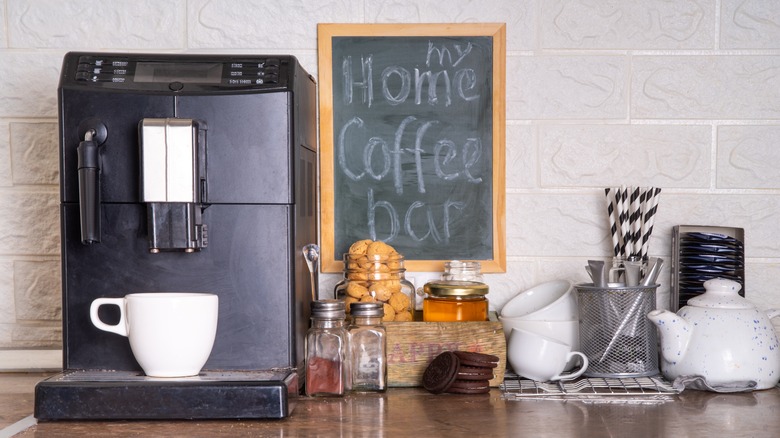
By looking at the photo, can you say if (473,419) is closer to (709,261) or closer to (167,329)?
(167,329)

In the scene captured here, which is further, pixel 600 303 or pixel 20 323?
pixel 20 323

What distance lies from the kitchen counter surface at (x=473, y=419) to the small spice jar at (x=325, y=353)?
1.0 inches

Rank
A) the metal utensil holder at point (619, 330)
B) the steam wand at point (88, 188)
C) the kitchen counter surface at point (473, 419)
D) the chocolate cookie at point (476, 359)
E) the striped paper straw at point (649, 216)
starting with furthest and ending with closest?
the striped paper straw at point (649, 216), the metal utensil holder at point (619, 330), the chocolate cookie at point (476, 359), the steam wand at point (88, 188), the kitchen counter surface at point (473, 419)

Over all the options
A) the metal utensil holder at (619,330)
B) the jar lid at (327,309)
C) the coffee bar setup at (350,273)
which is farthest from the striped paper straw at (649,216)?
the jar lid at (327,309)

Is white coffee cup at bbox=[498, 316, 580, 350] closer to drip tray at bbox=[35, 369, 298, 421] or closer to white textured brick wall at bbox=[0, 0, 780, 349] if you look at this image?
white textured brick wall at bbox=[0, 0, 780, 349]

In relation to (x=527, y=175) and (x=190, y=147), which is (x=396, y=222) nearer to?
(x=527, y=175)

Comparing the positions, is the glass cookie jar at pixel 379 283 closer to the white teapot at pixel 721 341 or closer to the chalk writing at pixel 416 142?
the chalk writing at pixel 416 142

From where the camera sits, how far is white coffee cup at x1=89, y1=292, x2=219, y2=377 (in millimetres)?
1184

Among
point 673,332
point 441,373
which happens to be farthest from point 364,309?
point 673,332

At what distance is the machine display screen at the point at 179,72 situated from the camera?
129 cm

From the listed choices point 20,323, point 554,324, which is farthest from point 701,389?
point 20,323

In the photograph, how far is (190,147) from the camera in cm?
122

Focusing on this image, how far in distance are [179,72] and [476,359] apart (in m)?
0.67

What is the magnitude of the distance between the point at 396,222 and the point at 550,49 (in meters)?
0.47
